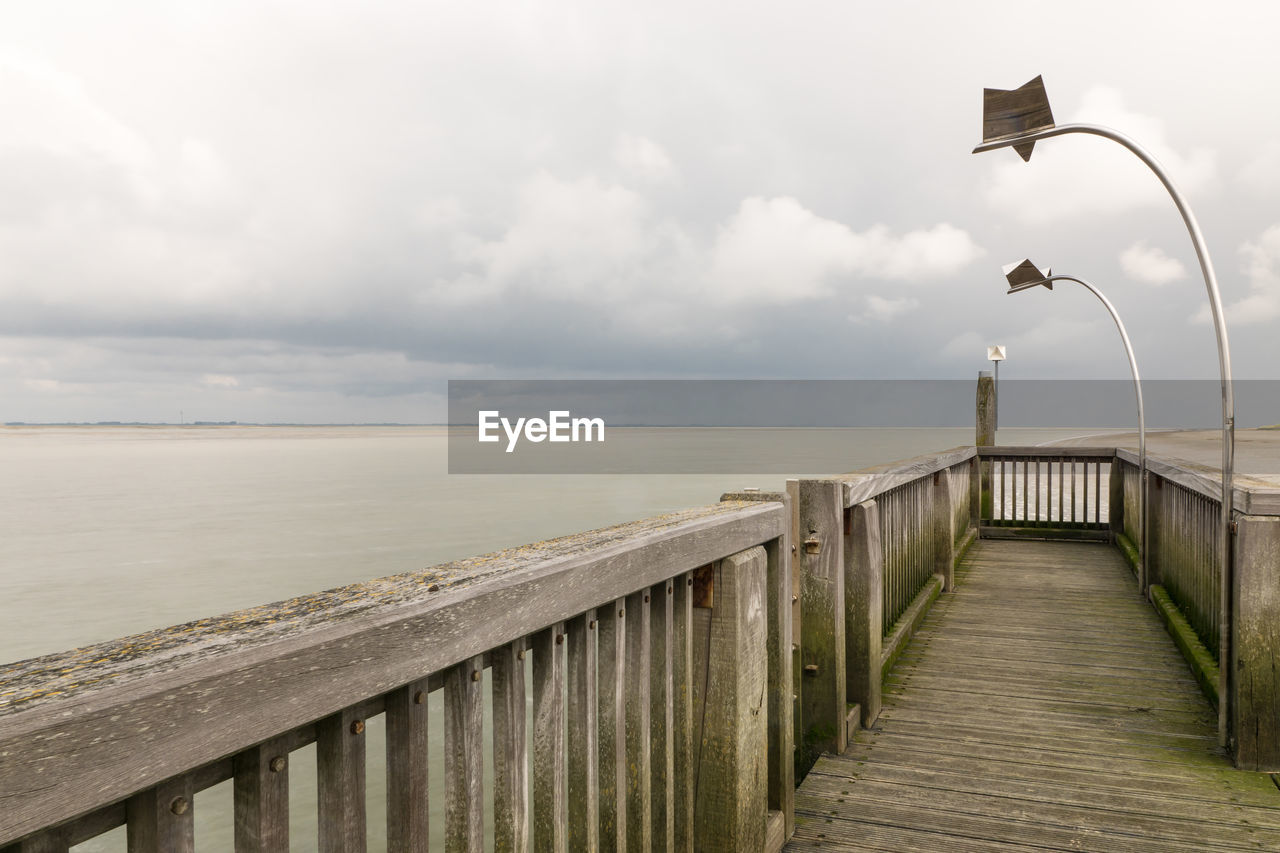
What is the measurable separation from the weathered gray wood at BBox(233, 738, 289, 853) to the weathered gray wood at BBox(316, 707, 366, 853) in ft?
0.24

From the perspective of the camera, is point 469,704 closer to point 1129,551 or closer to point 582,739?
point 582,739

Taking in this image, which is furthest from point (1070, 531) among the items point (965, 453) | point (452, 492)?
point (452, 492)

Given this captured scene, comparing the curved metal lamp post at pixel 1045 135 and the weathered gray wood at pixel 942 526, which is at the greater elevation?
the curved metal lamp post at pixel 1045 135

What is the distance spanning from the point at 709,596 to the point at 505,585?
93 centimetres

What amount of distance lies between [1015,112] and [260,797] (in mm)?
3912

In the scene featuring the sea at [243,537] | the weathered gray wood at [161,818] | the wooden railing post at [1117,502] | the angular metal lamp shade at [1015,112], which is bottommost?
the sea at [243,537]

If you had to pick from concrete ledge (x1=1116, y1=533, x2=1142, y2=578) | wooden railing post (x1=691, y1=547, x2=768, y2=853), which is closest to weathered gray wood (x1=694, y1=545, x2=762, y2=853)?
wooden railing post (x1=691, y1=547, x2=768, y2=853)

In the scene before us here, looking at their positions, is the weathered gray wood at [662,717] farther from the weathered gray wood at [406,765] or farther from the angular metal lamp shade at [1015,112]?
the angular metal lamp shade at [1015,112]

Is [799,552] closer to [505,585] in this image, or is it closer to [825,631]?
[825,631]

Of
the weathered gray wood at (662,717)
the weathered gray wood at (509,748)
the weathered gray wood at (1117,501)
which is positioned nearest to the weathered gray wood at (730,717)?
the weathered gray wood at (662,717)

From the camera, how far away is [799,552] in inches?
119

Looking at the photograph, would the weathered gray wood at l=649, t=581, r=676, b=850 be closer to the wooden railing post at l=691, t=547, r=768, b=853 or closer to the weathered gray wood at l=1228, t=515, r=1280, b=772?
the wooden railing post at l=691, t=547, r=768, b=853

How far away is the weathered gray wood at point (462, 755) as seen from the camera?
1.25 meters

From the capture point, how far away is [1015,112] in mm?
3654
